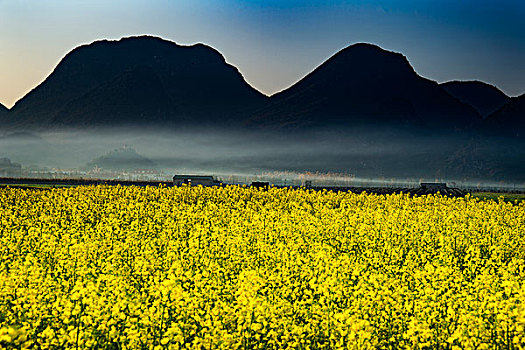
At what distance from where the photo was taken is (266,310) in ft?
35.3

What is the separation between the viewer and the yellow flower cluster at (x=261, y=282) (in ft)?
33.5

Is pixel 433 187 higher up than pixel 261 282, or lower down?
higher up

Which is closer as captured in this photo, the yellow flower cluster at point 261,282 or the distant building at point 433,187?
the yellow flower cluster at point 261,282

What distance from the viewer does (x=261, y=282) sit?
11922mm

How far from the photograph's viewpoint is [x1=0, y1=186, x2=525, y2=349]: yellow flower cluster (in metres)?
10.2

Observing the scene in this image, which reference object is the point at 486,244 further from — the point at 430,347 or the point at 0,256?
the point at 0,256

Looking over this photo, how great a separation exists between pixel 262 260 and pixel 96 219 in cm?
1305

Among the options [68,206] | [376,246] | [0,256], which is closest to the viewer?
[0,256]

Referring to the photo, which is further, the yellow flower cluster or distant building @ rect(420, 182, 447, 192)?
distant building @ rect(420, 182, 447, 192)

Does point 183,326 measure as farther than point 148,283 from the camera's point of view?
No

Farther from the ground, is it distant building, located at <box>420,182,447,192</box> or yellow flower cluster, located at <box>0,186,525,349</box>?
distant building, located at <box>420,182,447,192</box>

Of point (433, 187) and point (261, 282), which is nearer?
point (261, 282)

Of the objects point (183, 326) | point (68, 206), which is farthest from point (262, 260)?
point (68, 206)

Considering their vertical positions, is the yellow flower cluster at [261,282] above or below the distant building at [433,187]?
below
